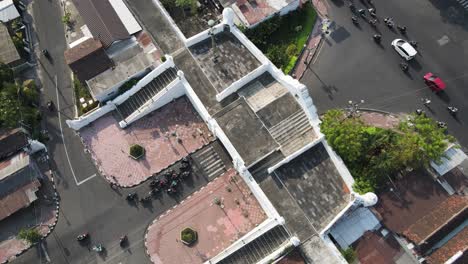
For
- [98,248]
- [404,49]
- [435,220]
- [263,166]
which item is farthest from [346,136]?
[98,248]

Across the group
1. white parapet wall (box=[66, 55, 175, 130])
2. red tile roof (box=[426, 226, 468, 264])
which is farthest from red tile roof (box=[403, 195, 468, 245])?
white parapet wall (box=[66, 55, 175, 130])

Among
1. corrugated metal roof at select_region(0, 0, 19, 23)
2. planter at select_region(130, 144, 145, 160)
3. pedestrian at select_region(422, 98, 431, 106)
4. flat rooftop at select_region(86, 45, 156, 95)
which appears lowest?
pedestrian at select_region(422, 98, 431, 106)

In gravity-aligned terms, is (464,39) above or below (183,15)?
below

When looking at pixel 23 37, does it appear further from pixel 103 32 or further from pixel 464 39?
pixel 464 39

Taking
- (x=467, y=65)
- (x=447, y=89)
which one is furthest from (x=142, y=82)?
(x=467, y=65)

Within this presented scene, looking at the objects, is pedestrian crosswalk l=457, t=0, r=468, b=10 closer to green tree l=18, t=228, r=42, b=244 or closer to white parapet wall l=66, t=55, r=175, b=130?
white parapet wall l=66, t=55, r=175, b=130

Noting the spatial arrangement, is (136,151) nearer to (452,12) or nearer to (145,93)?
(145,93)

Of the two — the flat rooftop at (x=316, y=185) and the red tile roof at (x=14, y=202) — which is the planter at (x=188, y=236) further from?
the red tile roof at (x=14, y=202)
